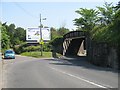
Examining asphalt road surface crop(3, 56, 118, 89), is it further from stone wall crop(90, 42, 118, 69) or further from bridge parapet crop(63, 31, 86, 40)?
bridge parapet crop(63, 31, 86, 40)

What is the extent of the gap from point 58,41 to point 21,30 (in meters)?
76.8

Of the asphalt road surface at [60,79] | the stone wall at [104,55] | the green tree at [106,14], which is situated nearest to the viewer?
the asphalt road surface at [60,79]

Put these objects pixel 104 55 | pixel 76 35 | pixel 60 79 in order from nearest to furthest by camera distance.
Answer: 1. pixel 60 79
2. pixel 104 55
3. pixel 76 35

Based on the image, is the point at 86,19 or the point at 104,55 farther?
the point at 86,19

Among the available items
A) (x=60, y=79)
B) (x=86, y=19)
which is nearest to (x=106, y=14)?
(x=86, y=19)

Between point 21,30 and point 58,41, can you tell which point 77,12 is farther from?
point 21,30

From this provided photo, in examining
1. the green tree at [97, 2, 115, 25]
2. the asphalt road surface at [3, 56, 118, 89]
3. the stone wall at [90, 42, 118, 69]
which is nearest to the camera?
the asphalt road surface at [3, 56, 118, 89]

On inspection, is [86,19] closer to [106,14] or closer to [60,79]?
[106,14]

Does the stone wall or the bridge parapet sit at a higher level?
the bridge parapet

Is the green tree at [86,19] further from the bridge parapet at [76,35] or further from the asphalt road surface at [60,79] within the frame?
the asphalt road surface at [60,79]

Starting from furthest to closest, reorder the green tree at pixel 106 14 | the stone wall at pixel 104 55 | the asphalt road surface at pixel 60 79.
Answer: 1. the green tree at pixel 106 14
2. the stone wall at pixel 104 55
3. the asphalt road surface at pixel 60 79

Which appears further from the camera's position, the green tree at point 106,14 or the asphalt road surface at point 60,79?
the green tree at point 106,14

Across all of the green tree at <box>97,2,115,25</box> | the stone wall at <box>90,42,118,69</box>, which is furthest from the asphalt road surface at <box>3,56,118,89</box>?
the green tree at <box>97,2,115,25</box>

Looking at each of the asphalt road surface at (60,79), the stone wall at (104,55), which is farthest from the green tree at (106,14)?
the asphalt road surface at (60,79)
